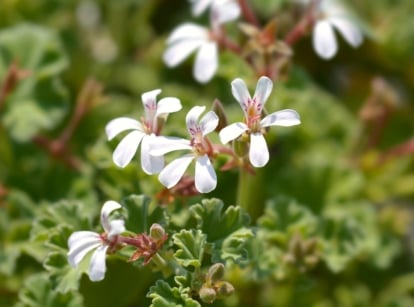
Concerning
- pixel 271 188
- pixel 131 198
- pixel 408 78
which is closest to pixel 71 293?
pixel 131 198

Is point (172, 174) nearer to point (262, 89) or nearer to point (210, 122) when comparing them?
point (210, 122)

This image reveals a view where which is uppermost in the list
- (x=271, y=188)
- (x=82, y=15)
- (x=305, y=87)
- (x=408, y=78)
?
(x=82, y=15)

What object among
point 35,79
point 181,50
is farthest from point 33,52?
point 181,50

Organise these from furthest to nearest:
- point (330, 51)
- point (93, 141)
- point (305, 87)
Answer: point (93, 141) → point (305, 87) → point (330, 51)

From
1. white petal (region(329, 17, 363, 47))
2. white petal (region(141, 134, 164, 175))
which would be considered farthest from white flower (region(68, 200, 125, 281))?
white petal (region(329, 17, 363, 47))

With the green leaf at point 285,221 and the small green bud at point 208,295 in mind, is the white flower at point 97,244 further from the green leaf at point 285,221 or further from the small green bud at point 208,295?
the green leaf at point 285,221

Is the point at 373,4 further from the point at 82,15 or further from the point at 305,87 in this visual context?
the point at 82,15
